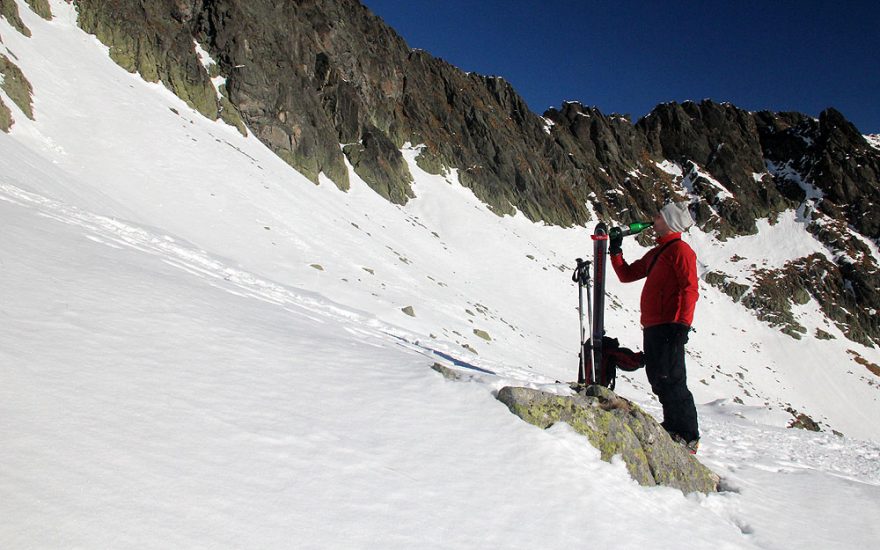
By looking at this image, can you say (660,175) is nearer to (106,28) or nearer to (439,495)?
(106,28)

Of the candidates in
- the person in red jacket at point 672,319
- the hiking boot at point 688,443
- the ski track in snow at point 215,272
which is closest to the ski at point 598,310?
the person in red jacket at point 672,319

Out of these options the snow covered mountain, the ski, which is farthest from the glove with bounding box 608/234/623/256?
the snow covered mountain

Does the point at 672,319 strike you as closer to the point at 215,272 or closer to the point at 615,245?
the point at 615,245

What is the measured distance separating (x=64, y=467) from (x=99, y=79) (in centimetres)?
3012

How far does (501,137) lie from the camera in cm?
6744

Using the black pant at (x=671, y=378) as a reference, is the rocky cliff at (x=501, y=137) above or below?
above

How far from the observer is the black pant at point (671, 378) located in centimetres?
538

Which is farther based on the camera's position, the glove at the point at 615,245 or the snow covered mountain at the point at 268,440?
the glove at the point at 615,245

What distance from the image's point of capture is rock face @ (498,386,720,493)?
4152 mm

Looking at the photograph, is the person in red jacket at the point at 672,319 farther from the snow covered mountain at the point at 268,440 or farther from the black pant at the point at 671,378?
the snow covered mountain at the point at 268,440

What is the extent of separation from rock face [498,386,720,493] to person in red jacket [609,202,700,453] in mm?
699

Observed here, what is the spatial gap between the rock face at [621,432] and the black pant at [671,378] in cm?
67

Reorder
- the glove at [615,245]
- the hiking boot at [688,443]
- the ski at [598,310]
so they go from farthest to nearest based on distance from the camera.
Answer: the ski at [598,310] < the glove at [615,245] < the hiking boot at [688,443]

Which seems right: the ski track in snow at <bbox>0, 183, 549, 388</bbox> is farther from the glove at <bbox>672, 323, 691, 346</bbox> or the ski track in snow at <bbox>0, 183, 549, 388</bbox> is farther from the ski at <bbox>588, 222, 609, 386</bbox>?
the glove at <bbox>672, 323, 691, 346</bbox>
